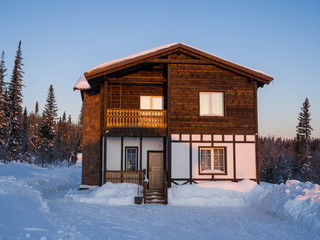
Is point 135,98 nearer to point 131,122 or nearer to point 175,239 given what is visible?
point 131,122

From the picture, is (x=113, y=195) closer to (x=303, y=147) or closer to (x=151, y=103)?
(x=151, y=103)

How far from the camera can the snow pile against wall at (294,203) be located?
30.7 feet

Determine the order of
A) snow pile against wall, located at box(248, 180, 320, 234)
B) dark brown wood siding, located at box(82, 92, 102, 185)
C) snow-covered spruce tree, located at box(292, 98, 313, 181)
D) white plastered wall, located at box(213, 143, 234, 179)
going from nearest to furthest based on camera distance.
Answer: snow pile against wall, located at box(248, 180, 320, 234) < white plastered wall, located at box(213, 143, 234, 179) < dark brown wood siding, located at box(82, 92, 102, 185) < snow-covered spruce tree, located at box(292, 98, 313, 181)

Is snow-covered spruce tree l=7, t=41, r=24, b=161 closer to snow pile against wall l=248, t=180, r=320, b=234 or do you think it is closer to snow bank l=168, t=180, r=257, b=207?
snow bank l=168, t=180, r=257, b=207

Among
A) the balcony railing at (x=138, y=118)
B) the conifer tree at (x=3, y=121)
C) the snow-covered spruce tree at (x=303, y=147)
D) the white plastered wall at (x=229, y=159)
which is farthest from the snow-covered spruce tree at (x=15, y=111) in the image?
the snow-covered spruce tree at (x=303, y=147)

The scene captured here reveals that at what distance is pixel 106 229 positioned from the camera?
8.72 m

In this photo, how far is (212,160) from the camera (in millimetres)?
16781

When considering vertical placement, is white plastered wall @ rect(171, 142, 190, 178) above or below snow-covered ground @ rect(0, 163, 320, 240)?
above

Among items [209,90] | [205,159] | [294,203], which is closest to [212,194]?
[205,159]

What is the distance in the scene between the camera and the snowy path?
8.26 meters

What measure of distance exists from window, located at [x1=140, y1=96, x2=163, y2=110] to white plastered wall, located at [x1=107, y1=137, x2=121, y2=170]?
111 inches

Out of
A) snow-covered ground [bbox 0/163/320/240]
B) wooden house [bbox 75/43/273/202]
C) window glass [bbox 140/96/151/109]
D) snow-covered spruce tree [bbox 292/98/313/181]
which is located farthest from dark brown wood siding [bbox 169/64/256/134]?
snow-covered spruce tree [bbox 292/98/313/181]

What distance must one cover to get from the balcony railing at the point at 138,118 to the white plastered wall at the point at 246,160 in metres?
4.77

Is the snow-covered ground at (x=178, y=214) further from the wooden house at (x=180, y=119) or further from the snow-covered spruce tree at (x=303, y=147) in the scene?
the snow-covered spruce tree at (x=303, y=147)
